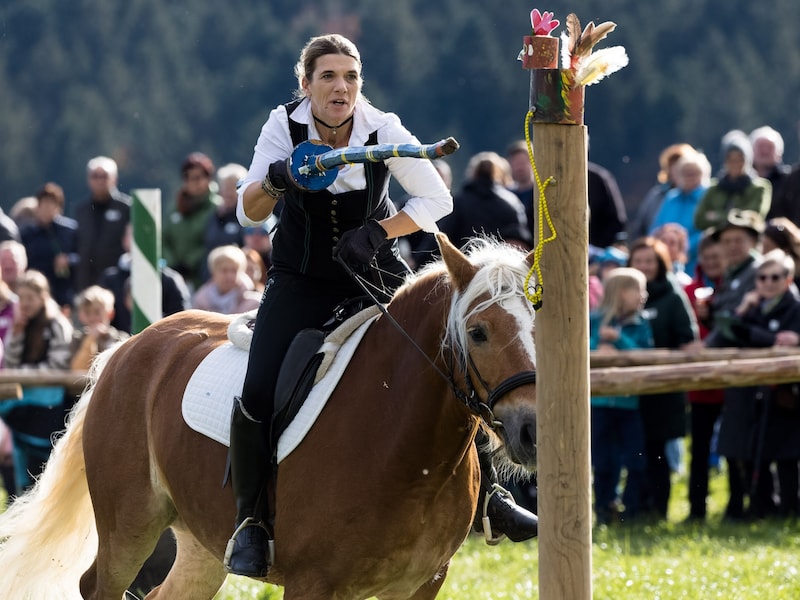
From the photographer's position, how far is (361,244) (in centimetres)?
529

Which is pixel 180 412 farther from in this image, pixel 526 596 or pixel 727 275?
pixel 727 275

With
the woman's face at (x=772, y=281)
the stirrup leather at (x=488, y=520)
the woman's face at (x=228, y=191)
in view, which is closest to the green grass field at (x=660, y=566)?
the stirrup leather at (x=488, y=520)

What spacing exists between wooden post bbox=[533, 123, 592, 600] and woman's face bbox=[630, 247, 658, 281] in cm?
645

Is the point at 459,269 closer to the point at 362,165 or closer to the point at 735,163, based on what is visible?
the point at 362,165

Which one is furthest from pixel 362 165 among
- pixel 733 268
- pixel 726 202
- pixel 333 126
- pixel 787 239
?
pixel 726 202

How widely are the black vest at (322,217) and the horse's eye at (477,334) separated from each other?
872 millimetres

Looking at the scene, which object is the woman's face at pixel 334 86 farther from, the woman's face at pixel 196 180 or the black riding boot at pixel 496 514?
the woman's face at pixel 196 180

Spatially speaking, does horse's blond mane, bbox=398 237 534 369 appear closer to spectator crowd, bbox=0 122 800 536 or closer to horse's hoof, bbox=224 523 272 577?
horse's hoof, bbox=224 523 272 577

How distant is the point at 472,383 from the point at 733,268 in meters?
6.29

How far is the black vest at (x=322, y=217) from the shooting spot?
5.57 meters

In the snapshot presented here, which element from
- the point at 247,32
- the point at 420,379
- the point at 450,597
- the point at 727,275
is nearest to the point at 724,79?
the point at 247,32

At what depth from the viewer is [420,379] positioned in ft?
17.2

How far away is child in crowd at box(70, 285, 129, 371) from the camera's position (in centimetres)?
1106

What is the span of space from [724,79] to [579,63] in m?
24.4
